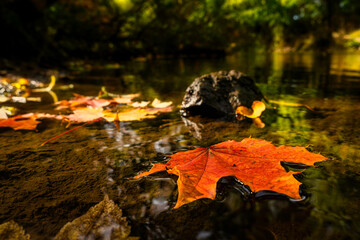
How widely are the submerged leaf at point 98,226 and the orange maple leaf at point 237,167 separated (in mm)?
125

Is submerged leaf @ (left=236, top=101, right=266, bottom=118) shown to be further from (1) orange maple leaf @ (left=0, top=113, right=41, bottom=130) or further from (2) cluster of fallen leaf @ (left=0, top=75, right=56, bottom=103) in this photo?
(2) cluster of fallen leaf @ (left=0, top=75, right=56, bottom=103)

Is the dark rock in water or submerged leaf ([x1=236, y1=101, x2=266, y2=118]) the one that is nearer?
submerged leaf ([x1=236, y1=101, x2=266, y2=118])

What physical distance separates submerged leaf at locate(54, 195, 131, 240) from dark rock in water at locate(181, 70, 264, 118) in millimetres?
926

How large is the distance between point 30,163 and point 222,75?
1146 mm

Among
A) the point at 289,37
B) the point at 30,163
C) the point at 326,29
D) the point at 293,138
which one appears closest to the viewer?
the point at 30,163

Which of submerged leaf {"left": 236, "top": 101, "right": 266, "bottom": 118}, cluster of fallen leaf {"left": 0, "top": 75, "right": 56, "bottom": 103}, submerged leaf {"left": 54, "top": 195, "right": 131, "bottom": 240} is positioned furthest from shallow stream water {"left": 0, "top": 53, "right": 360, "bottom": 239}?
cluster of fallen leaf {"left": 0, "top": 75, "right": 56, "bottom": 103}

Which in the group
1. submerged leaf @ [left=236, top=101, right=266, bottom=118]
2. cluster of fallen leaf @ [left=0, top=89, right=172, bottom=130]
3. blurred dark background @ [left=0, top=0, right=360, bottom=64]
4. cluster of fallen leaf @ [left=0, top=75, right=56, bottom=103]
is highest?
blurred dark background @ [left=0, top=0, right=360, bottom=64]

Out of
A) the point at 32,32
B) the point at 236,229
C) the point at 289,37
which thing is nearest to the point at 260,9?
the point at 289,37

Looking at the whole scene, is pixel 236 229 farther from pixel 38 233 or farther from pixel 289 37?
pixel 289 37

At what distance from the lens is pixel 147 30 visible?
839 centimetres

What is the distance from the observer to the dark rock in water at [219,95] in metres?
1.39

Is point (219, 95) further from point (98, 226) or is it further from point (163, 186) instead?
point (98, 226)

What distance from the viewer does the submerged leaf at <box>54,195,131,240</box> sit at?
473 mm

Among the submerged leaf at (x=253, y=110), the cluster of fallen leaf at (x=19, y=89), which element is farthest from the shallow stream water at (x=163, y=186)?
the cluster of fallen leaf at (x=19, y=89)
